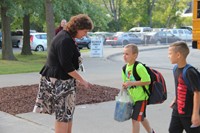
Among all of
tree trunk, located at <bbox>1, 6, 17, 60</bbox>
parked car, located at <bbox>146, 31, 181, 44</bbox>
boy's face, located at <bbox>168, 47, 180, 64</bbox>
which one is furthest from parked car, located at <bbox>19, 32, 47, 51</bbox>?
boy's face, located at <bbox>168, 47, 180, 64</bbox>

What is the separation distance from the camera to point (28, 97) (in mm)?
8680

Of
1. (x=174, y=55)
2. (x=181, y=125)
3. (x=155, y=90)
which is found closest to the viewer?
(x=174, y=55)

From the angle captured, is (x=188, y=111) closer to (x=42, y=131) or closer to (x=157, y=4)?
(x=42, y=131)

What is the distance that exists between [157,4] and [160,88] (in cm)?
5602

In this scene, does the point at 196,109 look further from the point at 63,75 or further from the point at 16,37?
the point at 16,37

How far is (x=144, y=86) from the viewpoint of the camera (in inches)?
201

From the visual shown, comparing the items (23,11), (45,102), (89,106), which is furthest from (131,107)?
(23,11)

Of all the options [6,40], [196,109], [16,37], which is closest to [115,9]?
[16,37]

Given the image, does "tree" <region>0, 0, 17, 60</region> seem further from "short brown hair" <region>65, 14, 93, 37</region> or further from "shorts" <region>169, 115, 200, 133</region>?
Answer: "shorts" <region>169, 115, 200, 133</region>

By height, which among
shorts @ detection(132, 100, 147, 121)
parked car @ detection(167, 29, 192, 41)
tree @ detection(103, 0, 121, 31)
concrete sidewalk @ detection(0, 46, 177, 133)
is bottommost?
concrete sidewalk @ detection(0, 46, 177, 133)

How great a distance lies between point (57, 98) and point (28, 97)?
4072 millimetres

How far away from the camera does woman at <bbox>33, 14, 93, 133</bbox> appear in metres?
4.57

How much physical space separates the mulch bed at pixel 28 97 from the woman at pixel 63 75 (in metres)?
2.76

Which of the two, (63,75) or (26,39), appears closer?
(63,75)
